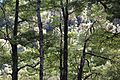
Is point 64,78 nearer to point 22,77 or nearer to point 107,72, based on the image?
point 107,72

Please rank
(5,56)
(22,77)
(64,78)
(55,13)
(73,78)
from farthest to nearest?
(22,77)
(73,78)
(55,13)
(5,56)
(64,78)

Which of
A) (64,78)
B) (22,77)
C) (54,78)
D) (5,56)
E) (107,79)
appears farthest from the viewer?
(54,78)

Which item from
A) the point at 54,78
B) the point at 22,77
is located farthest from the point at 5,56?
the point at 54,78

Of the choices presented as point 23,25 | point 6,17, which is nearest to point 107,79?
point 23,25

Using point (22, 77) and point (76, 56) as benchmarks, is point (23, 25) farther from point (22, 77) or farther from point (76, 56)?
point (22, 77)

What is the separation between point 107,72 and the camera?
25156mm

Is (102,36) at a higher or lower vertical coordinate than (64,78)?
higher

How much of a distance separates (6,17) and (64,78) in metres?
5.74

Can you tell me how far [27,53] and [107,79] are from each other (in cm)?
904

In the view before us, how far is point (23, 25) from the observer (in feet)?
74.8

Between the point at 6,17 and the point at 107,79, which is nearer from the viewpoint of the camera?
the point at 6,17

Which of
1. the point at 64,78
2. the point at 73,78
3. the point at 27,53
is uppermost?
the point at 27,53

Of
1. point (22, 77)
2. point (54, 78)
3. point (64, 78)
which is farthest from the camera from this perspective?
point (54, 78)

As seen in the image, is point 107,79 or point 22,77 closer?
point 107,79
